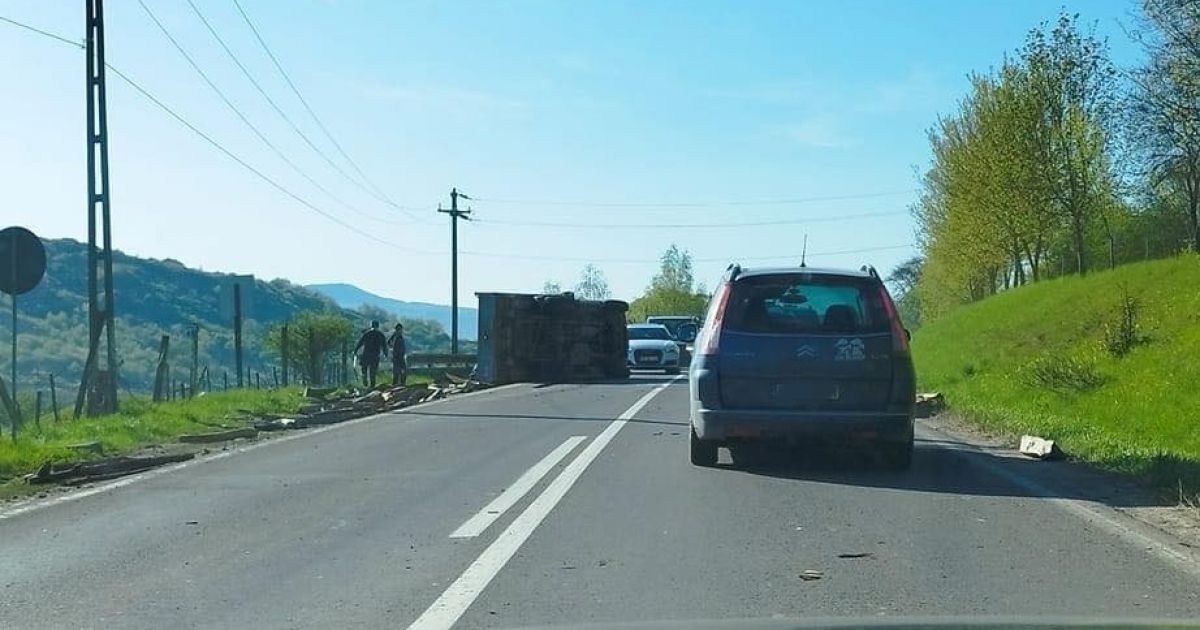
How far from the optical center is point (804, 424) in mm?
11461

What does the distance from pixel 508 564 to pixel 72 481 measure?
5875 millimetres

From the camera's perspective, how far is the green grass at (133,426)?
13625mm

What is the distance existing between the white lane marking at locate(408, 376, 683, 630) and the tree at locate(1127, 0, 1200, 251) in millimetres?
18760

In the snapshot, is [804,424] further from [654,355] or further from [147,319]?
[147,319]

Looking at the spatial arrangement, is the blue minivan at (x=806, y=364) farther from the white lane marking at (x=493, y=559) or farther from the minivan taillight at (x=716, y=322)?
the white lane marking at (x=493, y=559)

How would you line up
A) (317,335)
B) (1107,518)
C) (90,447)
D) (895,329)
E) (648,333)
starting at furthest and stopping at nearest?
(317,335) < (648,333) < (90,447) < (895,329) < (1107,518)

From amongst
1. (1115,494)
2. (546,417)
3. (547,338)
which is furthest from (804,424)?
(547,338)

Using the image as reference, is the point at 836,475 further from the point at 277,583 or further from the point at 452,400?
the point at 452,400

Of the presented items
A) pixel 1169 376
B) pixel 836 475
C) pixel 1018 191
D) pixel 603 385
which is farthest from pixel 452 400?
pixel 1018 191

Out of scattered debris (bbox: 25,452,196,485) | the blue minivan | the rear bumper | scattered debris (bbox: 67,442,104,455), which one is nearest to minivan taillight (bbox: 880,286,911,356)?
the blue minivan

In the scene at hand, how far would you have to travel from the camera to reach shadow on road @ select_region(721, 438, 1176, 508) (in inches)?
416

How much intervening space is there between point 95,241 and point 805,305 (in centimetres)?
1329

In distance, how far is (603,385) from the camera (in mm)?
31781

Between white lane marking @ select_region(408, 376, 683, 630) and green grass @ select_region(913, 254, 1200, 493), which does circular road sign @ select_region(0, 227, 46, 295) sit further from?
green grass @ select_region(913, 254, 1200, 493)
